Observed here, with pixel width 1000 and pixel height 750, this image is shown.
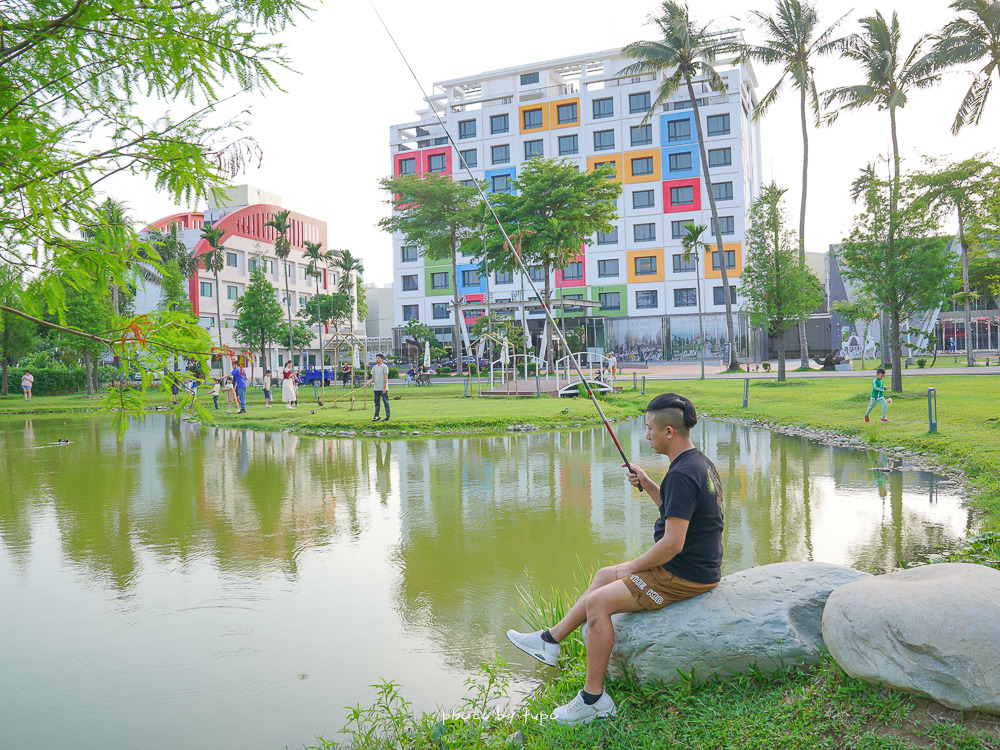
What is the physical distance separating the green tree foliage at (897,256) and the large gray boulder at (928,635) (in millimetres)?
A: 18194

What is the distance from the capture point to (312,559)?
698 centimetres

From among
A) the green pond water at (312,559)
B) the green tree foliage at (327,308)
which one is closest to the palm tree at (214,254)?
the green tree foliage at (327,308)

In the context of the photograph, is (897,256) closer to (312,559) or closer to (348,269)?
(312,559)

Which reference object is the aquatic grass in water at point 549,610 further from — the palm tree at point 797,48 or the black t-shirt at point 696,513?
the palm tree at point 797,48

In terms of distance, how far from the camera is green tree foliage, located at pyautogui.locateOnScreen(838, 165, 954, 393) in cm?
1891

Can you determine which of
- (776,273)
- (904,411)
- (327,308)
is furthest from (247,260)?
(904,411)

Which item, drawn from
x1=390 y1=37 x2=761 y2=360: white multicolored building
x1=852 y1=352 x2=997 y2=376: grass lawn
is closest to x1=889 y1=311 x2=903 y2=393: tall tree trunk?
x1=852 y1=352 x2=997 y2=376: grass lawn

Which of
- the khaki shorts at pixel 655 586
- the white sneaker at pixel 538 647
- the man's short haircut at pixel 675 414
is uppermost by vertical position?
the man's short haircut at pixel 675 414

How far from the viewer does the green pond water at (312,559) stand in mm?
4227

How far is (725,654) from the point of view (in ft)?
12.1

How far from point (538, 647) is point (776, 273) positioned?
1063 inches

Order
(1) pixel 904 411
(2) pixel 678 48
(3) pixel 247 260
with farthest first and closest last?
(3) pixel 247 260, (2) pixel 678 48, (1) pixel 904 411

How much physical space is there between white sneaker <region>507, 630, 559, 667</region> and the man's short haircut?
144cm

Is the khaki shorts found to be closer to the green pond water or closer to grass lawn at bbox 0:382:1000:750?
grass lawn at bbox 0:382:1000:750
